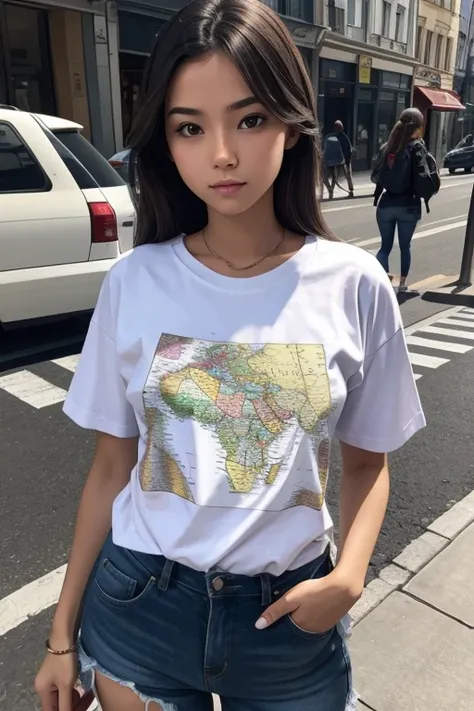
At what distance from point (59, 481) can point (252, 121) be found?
8.57 feet

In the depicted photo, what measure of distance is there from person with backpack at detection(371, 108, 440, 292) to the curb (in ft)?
14.2

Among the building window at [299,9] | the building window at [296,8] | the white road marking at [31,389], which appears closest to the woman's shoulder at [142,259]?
the white road marking at [31,389]

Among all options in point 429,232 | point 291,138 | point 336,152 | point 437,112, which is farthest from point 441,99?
point 291,138

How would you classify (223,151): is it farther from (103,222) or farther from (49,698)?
(103,222)

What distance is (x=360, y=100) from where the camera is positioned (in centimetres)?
2695

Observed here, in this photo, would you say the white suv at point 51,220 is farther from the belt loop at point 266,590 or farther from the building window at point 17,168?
the belt loop at point 266,590

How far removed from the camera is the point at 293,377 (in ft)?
3.49

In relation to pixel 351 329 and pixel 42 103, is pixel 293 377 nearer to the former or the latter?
pixel 351 329

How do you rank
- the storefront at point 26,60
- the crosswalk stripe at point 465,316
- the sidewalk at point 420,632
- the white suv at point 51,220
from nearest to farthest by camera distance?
the sidewalk at point 420,632 → the white suv at point 51,220 → the crosswalk stripe at point 465,316 → the storefront at point 26,60

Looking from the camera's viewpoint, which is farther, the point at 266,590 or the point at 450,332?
the point at 450,332

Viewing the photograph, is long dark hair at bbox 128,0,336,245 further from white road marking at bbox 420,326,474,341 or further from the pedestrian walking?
the pedestrian walking

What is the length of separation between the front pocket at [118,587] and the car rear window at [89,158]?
4.41 meters

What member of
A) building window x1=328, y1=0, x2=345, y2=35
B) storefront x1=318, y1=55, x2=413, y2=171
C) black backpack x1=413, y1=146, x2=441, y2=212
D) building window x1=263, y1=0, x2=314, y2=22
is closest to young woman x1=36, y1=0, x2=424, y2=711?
black backpack x1=413, y1=146, x2=441, y2=212

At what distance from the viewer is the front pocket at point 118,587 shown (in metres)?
1.07
